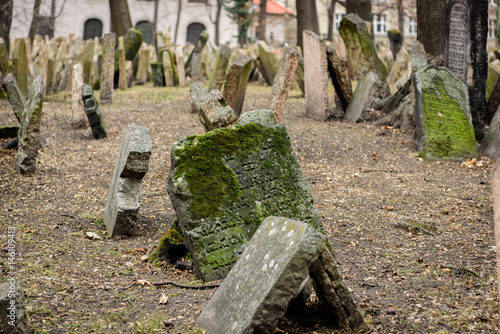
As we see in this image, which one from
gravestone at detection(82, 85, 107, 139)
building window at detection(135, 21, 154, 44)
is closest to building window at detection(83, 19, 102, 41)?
building window at detection(135, 21, 154, 44)

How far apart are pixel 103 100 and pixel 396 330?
35.9ft

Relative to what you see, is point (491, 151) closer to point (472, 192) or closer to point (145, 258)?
point (472, 192)

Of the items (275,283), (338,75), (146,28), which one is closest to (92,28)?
(146,28)

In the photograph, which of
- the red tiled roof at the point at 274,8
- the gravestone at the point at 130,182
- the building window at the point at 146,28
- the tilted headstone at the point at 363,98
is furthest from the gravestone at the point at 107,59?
the red tiled roof at the point at 274,8

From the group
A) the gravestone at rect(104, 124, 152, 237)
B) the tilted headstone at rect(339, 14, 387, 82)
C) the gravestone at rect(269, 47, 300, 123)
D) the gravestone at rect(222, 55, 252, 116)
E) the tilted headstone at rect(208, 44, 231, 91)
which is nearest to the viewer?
the gravestone at rect(104, 124, 152, 237)

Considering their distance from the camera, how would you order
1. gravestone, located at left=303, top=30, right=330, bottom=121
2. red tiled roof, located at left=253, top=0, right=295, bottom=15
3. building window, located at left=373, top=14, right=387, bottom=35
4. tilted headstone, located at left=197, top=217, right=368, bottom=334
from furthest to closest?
building window, located at left=373, top=14, right=387, bottom=35 < red tiled roof, located at left=253, top=0, right=295, bottom=15 < gravestone, located at left=303, top=30, right=330, bottom=121 < tilted headstone, located at left=197, top=217, right=368, bottom=334

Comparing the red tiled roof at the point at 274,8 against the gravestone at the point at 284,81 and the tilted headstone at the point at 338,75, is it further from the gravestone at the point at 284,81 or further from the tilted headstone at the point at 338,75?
the gravestone at the point at 284,81

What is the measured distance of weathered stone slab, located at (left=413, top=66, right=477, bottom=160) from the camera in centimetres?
837

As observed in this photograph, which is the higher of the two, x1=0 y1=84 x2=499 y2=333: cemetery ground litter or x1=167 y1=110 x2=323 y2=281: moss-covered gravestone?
x1=167 y1=110 x2=323 y2=281: moss-covered gravestone

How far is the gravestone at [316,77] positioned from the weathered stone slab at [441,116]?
2.18m

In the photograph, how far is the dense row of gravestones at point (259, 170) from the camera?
3.28 m

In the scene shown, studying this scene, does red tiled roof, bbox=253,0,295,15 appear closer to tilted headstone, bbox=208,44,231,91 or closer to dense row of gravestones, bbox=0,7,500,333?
tilted headstone, bbox=208,44,231,91

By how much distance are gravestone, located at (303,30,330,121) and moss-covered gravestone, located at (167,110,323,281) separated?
610cm

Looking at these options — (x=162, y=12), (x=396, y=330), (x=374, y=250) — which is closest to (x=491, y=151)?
(x=374, y=250)
